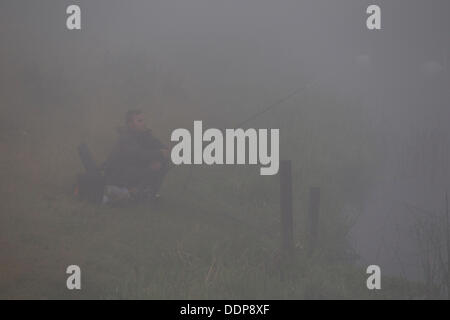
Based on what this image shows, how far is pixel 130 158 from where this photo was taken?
967cm

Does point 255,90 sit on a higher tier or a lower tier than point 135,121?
higher

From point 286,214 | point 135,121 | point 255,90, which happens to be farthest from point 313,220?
point 255,90

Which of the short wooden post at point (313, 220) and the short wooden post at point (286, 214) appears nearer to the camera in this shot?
the short wooden post at point (286, 214)

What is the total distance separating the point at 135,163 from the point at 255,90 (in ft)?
30.9

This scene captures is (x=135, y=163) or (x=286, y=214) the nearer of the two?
(x=286, y=214)

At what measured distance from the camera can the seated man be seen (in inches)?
380

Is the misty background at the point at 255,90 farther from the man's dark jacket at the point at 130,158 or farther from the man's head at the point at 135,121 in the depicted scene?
the man's head at the point at 135,121

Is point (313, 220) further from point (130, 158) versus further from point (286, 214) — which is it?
point (130, 158)

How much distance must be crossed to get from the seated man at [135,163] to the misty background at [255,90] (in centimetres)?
144

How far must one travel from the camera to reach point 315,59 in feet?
83.0

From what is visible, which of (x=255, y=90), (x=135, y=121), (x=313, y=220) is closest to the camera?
(x=313, y=220)

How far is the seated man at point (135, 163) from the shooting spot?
9641 mm

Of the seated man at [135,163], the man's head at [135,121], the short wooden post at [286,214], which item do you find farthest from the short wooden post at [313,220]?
the man's head at [135,121]

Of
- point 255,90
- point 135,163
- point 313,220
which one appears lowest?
point 313,220
